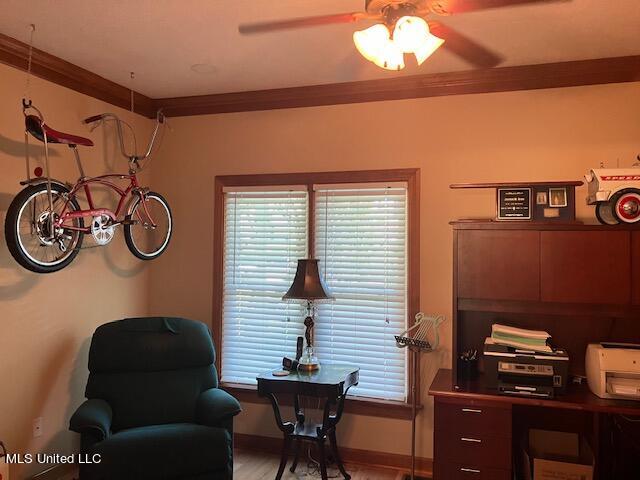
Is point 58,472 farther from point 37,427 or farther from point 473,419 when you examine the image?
point 473,419

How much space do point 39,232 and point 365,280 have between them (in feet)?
6.97

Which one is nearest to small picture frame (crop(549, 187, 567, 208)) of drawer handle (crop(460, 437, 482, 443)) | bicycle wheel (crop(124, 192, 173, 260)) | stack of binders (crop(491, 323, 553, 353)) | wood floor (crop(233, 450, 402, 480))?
stack of binders (crop(491, 323, 553, 353))

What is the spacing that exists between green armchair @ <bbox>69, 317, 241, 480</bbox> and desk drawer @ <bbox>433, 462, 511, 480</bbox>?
1.21 meters

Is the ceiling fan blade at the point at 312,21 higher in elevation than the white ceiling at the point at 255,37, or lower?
lower

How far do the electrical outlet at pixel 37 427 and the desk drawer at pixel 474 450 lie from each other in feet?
8.14

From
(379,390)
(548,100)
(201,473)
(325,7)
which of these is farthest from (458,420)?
(325,7)

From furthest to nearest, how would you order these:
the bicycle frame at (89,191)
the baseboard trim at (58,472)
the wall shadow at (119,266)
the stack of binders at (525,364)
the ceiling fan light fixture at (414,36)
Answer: the wall shadow at (119,266), the baseboard trim at (58,472), the bicycle frame at (89,191), the stack of binders at (525,364), the ceiling fan light fixture at (414,36)

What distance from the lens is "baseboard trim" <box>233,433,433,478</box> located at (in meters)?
3.64

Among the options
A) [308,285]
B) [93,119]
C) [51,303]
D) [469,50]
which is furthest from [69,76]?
[469,50]

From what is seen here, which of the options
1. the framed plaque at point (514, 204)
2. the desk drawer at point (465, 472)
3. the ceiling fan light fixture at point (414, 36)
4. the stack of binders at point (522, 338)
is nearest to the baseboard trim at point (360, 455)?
the desk drawer at point (465, 472)

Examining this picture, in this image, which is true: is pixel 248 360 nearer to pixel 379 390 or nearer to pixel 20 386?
pixel 379 390

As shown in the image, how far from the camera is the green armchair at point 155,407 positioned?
2881 mm

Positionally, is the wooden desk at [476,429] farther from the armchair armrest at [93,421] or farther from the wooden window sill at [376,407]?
the armchair armrest at [93,421]

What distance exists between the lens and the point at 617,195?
117 inches
